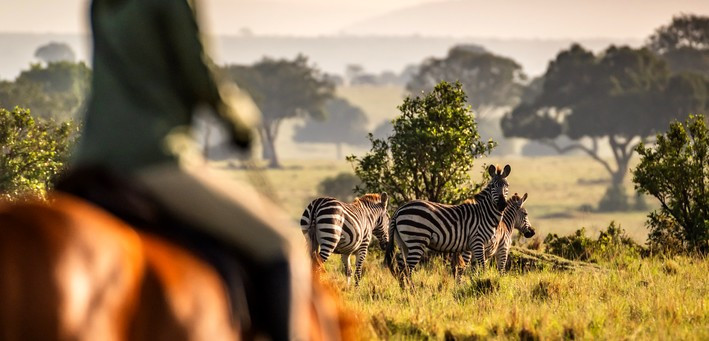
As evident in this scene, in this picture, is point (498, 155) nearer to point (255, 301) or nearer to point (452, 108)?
point (452, 108)

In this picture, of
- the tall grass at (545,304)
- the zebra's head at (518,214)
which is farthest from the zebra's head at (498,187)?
the zebra's head at (518,214)

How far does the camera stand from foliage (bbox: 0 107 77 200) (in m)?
18.6

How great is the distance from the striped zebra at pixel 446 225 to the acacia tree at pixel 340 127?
364 feet

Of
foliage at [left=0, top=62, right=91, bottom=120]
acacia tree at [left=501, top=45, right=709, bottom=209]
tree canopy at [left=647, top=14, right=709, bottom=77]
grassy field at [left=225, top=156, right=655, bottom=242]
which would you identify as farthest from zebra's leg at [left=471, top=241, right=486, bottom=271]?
tree canopy at [left=647, top=14, right=709, bottom=77]

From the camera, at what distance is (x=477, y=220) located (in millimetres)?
14805

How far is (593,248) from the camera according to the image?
1720 centimetres

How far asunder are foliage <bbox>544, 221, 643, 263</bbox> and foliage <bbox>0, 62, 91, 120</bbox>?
1895 inches

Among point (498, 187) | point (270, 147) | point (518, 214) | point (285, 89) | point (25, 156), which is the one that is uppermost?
point (285, 89)

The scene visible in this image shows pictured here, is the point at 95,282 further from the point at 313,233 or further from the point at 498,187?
the point at 498,187

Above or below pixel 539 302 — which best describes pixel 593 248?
above

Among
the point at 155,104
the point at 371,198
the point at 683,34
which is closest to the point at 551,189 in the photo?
the point at 683,34

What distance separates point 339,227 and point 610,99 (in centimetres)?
5842

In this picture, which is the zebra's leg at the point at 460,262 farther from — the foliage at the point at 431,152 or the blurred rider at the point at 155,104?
the blurred rider at the point at 155,104

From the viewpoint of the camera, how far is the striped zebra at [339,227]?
14422 mm
